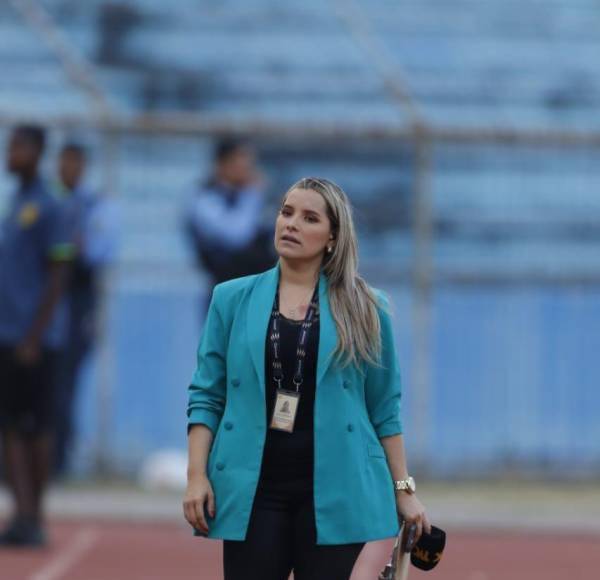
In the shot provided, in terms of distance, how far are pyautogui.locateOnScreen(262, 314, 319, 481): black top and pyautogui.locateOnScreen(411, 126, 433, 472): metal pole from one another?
8.17m

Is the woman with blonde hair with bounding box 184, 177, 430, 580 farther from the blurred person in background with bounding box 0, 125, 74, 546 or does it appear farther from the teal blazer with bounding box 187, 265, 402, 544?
the blurred person in background with bounding box 0, 125, 74, 546

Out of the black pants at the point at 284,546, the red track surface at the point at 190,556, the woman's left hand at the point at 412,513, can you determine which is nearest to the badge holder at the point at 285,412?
the black pants at the point at 284,546

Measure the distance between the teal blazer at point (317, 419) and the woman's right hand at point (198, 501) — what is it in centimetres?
2

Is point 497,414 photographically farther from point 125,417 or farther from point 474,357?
point 125,417

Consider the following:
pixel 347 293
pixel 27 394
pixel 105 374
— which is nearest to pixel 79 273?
pixel 105 374

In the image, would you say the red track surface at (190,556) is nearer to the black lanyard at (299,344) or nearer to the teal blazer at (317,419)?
the teal blazer at (317,419)

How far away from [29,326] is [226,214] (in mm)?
2105

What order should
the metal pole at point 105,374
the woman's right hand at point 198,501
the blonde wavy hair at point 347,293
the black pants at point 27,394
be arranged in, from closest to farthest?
1. the woman's right hand at point 198,501
2. the blonde wavy hair at point 347,293
3. the black pants at point 27,394
4. the metal pole at point 105,374

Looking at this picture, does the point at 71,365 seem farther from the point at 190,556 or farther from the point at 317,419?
the point at 317,419

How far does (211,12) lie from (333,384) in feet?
31.9

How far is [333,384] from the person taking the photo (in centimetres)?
544

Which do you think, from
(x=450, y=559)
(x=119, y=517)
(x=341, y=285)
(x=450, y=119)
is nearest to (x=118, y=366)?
(x=119, y=517)

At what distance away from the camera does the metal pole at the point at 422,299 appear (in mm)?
13578

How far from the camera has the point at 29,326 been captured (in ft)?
33.4
